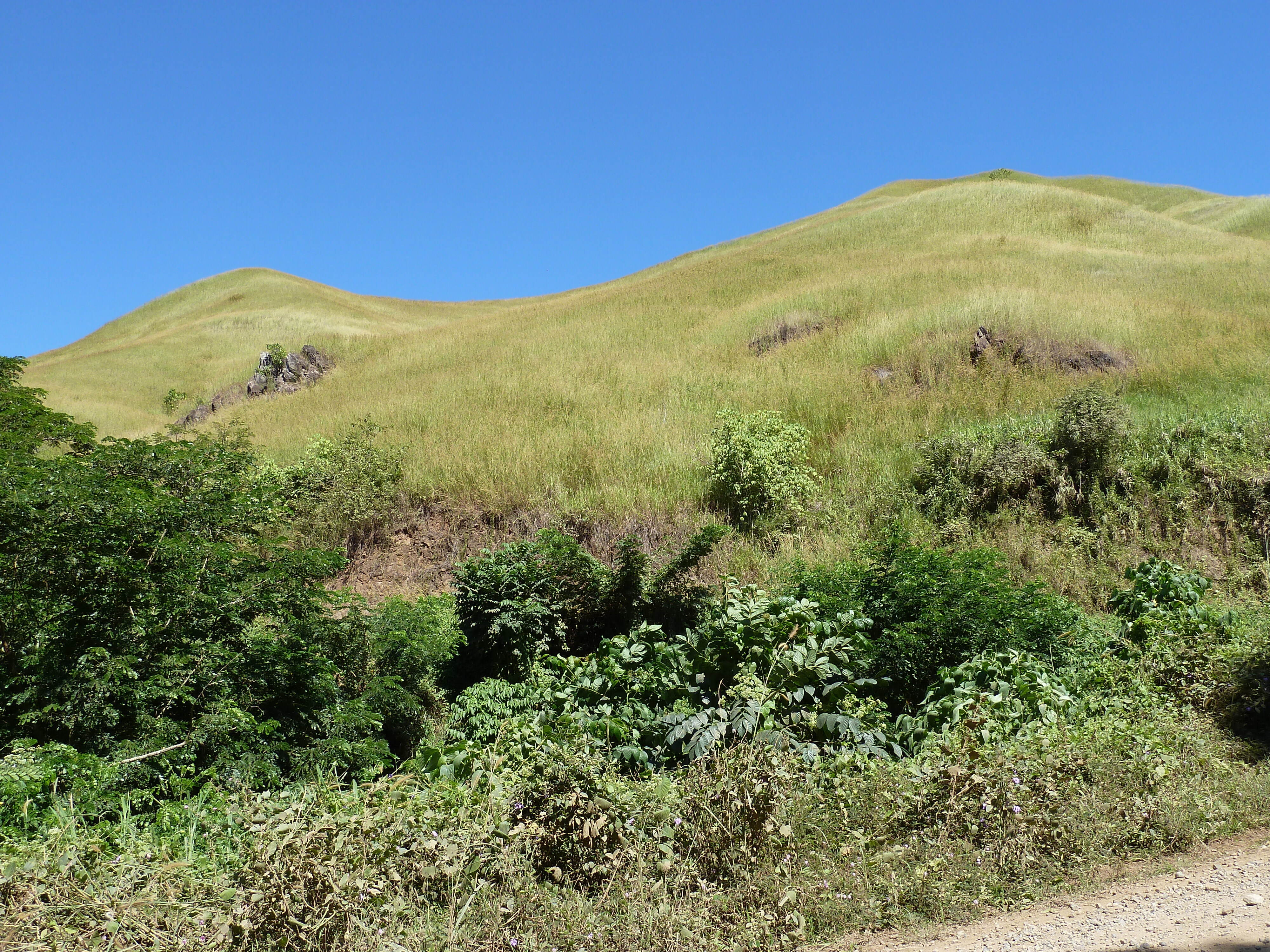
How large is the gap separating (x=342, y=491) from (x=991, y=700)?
909 cm

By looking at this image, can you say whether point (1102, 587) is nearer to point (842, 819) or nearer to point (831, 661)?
point (831, 661)

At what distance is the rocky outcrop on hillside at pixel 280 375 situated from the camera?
82.5ft

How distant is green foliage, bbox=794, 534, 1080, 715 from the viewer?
5508 millimetres

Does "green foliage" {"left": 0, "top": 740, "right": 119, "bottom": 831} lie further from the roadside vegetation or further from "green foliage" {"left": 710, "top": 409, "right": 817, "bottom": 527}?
"green foliage" {"left": 710, "top": 409, "right": 817, "bottom": 527}

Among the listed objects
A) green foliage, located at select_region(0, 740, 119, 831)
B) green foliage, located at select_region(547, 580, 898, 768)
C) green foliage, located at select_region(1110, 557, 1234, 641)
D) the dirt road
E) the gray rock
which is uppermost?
the gray rock

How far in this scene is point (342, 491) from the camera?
35.4ft

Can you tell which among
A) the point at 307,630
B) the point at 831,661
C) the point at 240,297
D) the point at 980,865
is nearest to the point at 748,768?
the point at 980,865

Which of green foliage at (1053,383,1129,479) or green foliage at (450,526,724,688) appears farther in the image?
green foliage at (1053,383,1129,479)

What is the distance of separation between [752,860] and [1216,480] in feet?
28.1

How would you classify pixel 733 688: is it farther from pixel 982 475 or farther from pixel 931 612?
pixel 982 475

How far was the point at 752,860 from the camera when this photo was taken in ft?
11.3

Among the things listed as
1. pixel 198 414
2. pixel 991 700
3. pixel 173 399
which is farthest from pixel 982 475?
pixel 173 399

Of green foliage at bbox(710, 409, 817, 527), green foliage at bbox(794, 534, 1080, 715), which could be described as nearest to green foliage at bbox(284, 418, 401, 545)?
green foliage at bbox(710, 409, 817, 527)

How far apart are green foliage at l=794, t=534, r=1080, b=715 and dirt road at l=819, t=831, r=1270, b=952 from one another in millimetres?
1899
